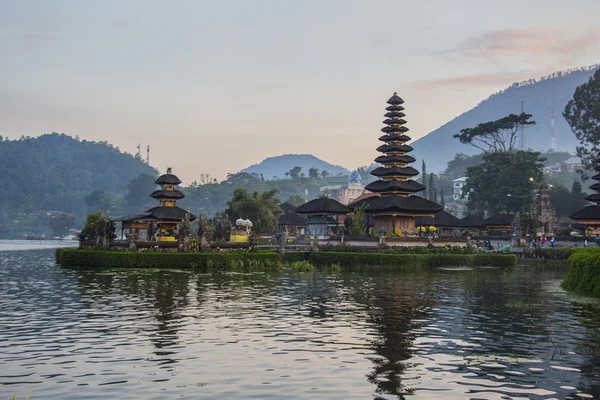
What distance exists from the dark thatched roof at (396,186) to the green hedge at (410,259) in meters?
15.6

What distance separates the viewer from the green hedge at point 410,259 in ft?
195

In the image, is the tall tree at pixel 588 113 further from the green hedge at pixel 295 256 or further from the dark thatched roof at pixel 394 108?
the green hedge at pixel 295 256

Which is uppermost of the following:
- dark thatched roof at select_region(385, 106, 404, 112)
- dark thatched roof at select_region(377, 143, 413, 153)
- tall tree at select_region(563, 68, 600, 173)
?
tall tree at select_region(563, 68, 600, 173)

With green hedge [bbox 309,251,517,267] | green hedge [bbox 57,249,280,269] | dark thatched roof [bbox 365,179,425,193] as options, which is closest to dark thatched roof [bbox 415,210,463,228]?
dark thatched roof [bbox 365,179,425,193]

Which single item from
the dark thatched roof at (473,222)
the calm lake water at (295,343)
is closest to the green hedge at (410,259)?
the calm lake water at (295,343)

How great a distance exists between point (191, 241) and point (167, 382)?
44.4m

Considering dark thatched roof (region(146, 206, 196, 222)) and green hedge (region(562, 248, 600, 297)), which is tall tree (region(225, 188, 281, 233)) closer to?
dark thatched roof (region(146, 206, 196, 222))

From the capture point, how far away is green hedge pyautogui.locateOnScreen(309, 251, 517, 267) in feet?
195

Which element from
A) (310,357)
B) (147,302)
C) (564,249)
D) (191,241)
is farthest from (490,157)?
(310,357)

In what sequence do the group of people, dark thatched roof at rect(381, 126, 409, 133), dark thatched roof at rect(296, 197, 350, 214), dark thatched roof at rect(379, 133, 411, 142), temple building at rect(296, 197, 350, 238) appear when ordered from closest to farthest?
dark thatched roof at rect(296, 197, 350, 214) → temple building at rect(296, 197, 350, 238) → the group of people → dark thatched roof at rect(379, 133, 411, 142) → dark thatched roof at rect(381, 126, 409, 133)

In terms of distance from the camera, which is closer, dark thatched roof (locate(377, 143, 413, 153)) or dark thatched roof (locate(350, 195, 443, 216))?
dark thatched roof (locate(350, 195, 443, 216))

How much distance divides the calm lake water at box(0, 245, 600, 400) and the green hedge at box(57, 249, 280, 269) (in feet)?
53.7

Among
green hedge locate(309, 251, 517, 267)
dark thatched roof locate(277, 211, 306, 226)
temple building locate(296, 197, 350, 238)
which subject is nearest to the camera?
green hedge locate(309, 251, 517, 267)

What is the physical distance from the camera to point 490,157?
402 feet
